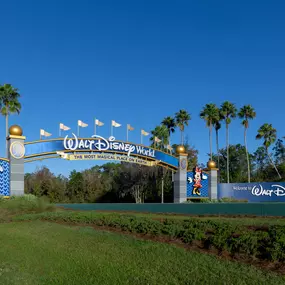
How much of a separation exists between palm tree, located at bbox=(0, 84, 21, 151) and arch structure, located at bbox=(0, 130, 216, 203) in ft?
39.8

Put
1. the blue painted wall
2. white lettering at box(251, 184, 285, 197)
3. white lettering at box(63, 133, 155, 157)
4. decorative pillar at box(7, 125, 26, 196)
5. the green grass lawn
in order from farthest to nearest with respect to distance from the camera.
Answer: white lettering at box(251, 184, 285, 197) → white lettering at box(63, 133, 155, 157) → decorative pillar at box(7, 125, 26, 196) → the blue painted wall → the green grass lawn

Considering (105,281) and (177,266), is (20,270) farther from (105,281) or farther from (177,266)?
(177,266)

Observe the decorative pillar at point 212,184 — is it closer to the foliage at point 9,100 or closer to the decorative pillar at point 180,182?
the decorative pillar at point 180,182

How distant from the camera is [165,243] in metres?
11.3

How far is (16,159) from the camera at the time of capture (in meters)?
30.8

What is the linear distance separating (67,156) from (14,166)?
527 cm

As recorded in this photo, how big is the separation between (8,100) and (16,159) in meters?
15.3

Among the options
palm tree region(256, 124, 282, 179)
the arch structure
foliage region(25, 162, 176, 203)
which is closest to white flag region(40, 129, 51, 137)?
the arch structure

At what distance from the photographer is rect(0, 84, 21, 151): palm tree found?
1709 inches

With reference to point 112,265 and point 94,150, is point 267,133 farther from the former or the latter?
point 112,265

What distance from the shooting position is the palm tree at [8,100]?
43.4 metres

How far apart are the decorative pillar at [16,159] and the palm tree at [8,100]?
43.6ft

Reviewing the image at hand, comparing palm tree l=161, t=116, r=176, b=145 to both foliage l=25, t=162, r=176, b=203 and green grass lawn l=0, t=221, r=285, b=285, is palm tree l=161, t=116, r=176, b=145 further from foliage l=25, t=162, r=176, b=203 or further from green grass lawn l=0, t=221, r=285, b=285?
green grass lawn l=0, t=221, r=285, b=285

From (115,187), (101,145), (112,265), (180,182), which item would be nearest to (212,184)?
(180,182)
